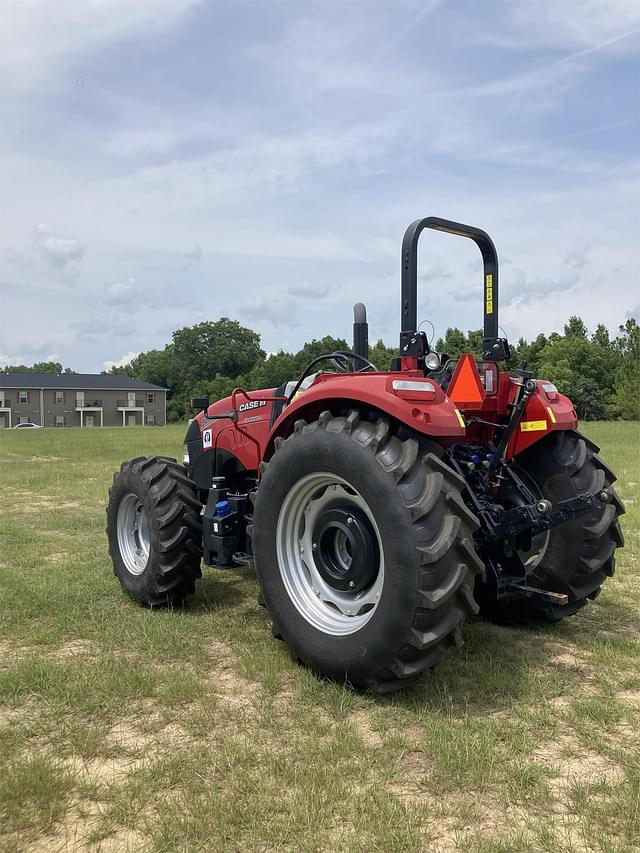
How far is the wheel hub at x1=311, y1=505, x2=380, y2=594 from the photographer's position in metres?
3.75

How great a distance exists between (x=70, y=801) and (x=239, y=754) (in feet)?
2.23

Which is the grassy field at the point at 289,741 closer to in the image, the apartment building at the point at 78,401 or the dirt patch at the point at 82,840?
the dirt patch at the point at 82,840

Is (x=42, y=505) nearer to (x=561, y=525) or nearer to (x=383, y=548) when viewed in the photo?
(x=561, y=525)

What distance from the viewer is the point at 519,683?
375cm

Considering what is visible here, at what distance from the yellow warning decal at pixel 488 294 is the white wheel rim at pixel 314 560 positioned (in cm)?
160

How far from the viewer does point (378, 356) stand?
15.8 m

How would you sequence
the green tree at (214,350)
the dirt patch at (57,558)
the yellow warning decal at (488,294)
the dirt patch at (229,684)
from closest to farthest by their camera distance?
the dirt patch at (229,684), the yellow warning decal at (488,294), the dirt patch at (57,558), the green tree at (214,350)

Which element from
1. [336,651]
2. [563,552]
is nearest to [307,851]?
[336,651]

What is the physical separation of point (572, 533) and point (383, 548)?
1.64 m

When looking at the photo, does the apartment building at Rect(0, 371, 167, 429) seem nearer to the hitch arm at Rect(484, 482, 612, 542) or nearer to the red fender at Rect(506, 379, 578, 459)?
the red fender at Rect(506, 379, 578, 459)

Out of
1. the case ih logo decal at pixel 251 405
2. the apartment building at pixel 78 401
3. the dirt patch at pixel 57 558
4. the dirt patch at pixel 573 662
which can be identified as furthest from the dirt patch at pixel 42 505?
the apartment building at pixel 78 401

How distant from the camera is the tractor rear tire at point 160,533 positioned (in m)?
5.05

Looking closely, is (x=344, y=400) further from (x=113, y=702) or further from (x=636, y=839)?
(x=636, y=839)

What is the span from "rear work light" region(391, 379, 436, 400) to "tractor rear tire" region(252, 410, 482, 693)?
20 centimetres
